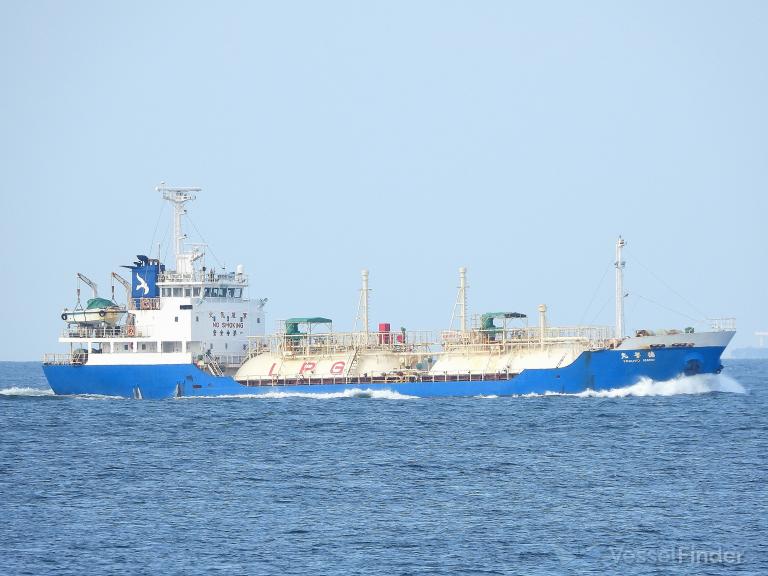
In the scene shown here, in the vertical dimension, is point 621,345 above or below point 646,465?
above

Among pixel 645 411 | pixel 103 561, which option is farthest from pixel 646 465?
pixel 103 561

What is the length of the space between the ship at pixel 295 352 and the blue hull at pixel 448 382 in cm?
6

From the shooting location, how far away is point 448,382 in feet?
231

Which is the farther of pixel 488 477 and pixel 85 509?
pixel 488 477

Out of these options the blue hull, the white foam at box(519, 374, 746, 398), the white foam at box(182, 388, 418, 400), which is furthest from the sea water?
the white foam at box(182, 388, 418, 400)

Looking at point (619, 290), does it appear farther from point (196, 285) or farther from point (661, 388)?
point (196, 285)

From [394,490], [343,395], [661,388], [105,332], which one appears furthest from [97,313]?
[394,490]

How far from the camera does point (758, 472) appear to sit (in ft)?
138

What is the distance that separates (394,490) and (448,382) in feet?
102

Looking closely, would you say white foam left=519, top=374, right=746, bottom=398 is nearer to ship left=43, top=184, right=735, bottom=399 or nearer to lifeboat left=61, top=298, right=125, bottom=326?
ship left=43, top=184, right=735, bottom=399

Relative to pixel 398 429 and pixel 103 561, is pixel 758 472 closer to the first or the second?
pixel 398 429

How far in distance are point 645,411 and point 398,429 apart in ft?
44.5

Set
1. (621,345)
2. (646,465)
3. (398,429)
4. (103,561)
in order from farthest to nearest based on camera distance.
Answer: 1. (621,345)
2. (398,429)
3. (646,465)
4. (103,561)

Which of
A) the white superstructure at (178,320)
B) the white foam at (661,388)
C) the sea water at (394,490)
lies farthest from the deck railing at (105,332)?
the white foam at (661,388)
